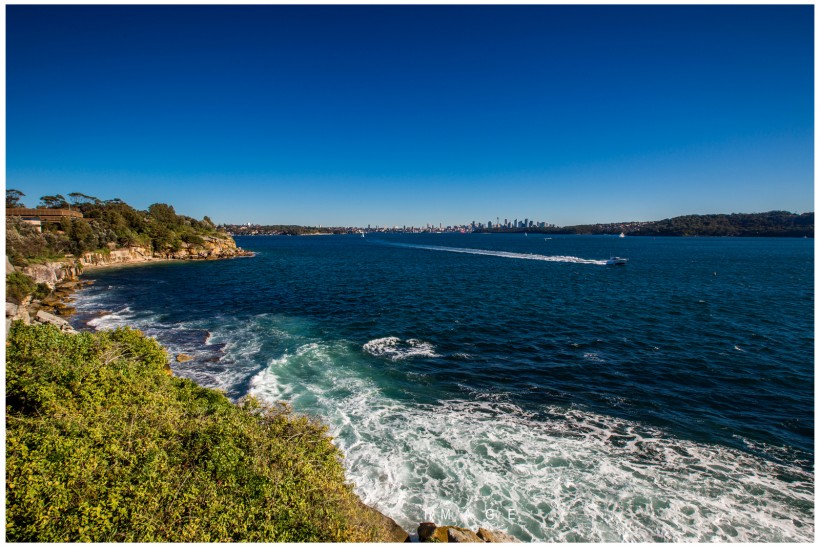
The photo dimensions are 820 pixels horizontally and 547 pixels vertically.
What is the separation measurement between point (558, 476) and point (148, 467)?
1412cm

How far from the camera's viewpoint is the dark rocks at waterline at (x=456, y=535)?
11.1m

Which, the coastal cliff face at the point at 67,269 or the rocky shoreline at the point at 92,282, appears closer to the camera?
the rocky shoreline at the point at 92,282

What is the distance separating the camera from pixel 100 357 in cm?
1622

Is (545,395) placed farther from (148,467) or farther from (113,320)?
(113,320)

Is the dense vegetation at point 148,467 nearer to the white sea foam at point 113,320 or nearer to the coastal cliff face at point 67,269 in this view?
the coastal cliff face at point 67,269

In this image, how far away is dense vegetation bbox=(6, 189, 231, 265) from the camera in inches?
2457

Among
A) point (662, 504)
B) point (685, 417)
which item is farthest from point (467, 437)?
point (685, 417)

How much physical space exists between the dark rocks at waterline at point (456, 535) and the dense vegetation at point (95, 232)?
2642 inches

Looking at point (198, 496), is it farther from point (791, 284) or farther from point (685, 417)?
point (791, 284)

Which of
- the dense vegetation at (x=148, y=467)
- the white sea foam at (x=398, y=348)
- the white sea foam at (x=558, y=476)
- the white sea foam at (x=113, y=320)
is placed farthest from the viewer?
the white sea foam at (x=113, y=320)

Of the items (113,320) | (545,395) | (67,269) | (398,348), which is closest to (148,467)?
(545,395)

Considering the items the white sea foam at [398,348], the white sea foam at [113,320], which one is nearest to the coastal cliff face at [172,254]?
the white sea foam at [113,320]

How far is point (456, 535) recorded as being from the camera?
11.1 meters

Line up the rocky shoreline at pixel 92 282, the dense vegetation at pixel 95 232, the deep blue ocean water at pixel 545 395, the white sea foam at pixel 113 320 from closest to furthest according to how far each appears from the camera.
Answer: the rocky shoreline at pixel 92 282 → the deep blue ocean water at pixel 545 395 → the white sea foam at pixel 113 320 → the dense vegetation at pixel 95 232
